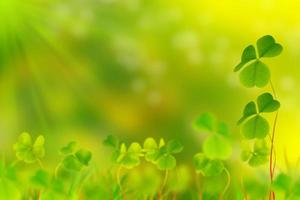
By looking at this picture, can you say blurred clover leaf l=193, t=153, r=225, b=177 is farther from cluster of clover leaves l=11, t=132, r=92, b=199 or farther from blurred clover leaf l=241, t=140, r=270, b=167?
cluster of clover leaves l=11, t=132, r=92, b=199

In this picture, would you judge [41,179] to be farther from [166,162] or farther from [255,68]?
[255,68]

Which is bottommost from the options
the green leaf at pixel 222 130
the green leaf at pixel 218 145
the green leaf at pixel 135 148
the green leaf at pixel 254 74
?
the green leaf at pixel 218 145

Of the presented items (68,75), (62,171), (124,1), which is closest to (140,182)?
(62,171)

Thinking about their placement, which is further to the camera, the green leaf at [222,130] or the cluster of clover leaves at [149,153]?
the cluster of clover leaves at [149,153]

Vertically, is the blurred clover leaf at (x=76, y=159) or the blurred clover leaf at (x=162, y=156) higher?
the blurred clover leaf at (x=162, y=156)

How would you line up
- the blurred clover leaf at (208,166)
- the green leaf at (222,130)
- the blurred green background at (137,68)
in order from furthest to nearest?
the blurred green background at (137,68) < the blurred clover leaf at (208,166) < the green leaf at (222,130)

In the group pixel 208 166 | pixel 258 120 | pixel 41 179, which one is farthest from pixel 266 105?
pixel 41 179

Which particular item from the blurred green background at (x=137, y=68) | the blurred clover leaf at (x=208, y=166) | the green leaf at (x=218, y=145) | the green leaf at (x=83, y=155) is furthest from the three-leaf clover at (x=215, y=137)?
the blurred green background at (x=137, y=68)

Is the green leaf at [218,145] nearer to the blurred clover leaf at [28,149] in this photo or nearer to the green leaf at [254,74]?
the green leaf at [254,74]
